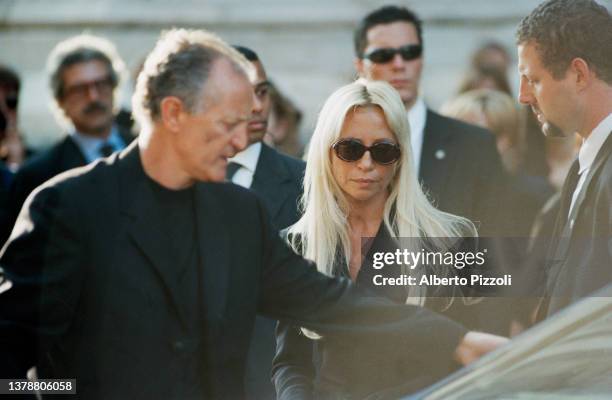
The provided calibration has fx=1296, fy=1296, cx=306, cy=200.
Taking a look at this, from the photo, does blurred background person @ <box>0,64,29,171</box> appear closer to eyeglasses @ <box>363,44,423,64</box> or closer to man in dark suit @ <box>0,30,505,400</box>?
A: eyeglasses @ <box>363,44,423,64</box>

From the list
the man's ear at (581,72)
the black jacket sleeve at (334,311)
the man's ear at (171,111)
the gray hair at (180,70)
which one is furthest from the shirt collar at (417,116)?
the man's ear at (171,111)

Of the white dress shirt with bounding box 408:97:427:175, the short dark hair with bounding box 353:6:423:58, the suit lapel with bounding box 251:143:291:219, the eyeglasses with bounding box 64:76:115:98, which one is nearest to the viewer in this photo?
the suit lapel with bounding box 251:143:291:219

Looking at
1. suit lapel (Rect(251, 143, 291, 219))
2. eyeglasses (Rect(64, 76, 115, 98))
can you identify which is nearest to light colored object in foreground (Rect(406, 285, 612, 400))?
suit lapel (Rect(251, 143, 291, 219))

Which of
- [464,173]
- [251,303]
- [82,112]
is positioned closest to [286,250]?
[251,303]

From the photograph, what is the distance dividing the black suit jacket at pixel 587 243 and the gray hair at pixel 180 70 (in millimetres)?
1081

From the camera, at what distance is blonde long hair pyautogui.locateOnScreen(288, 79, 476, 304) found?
372cm

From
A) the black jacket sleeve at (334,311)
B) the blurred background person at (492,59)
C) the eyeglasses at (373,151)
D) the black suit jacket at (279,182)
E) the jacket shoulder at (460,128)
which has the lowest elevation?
the black jacket sleeve at (334,311)

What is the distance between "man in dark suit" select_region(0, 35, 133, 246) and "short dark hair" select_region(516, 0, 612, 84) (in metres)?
2.37

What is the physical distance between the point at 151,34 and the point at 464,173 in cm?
536

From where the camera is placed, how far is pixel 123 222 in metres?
3.20

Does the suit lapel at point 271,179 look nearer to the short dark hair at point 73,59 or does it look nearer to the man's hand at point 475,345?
the man's hand at point 475,345

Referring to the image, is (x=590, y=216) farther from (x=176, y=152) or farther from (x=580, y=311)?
(x=176, y=152)

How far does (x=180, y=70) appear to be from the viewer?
3.22 metres

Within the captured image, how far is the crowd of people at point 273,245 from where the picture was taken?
3.13 metres
